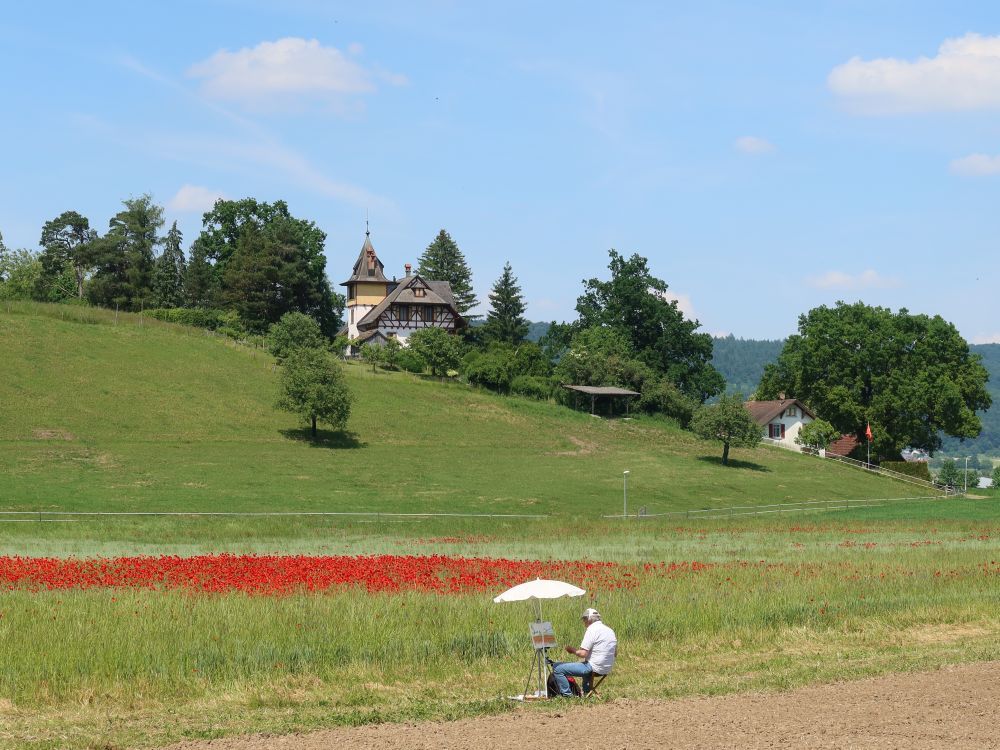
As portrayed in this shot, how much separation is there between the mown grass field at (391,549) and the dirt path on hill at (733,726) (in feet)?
2.89

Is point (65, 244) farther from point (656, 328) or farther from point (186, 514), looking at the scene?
point (186, 514)

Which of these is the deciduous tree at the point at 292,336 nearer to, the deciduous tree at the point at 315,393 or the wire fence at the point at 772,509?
the deciduous tree at the point at 315,393

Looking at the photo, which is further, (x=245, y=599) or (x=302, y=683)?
(x=245, y=599)

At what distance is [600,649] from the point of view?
734 inches

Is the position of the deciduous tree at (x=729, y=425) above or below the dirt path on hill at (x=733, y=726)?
above

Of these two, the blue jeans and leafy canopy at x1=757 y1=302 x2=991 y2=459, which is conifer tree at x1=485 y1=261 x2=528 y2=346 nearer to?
leafy canopy at x1=757 y1=302 x2=991 y2=459

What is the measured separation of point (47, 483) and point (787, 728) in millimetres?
57049

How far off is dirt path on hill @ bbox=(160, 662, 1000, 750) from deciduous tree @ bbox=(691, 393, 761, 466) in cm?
8030

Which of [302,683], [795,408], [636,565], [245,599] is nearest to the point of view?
[302,683]

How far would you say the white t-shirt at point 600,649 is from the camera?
18.6 meters

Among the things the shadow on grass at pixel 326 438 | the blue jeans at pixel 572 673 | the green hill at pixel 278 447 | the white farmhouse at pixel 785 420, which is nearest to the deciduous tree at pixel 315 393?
the shadow on grass at pixel 326 438

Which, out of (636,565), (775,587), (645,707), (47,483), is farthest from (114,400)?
(645,707)

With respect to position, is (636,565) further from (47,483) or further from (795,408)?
(795,408)

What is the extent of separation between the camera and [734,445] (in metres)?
99.4
